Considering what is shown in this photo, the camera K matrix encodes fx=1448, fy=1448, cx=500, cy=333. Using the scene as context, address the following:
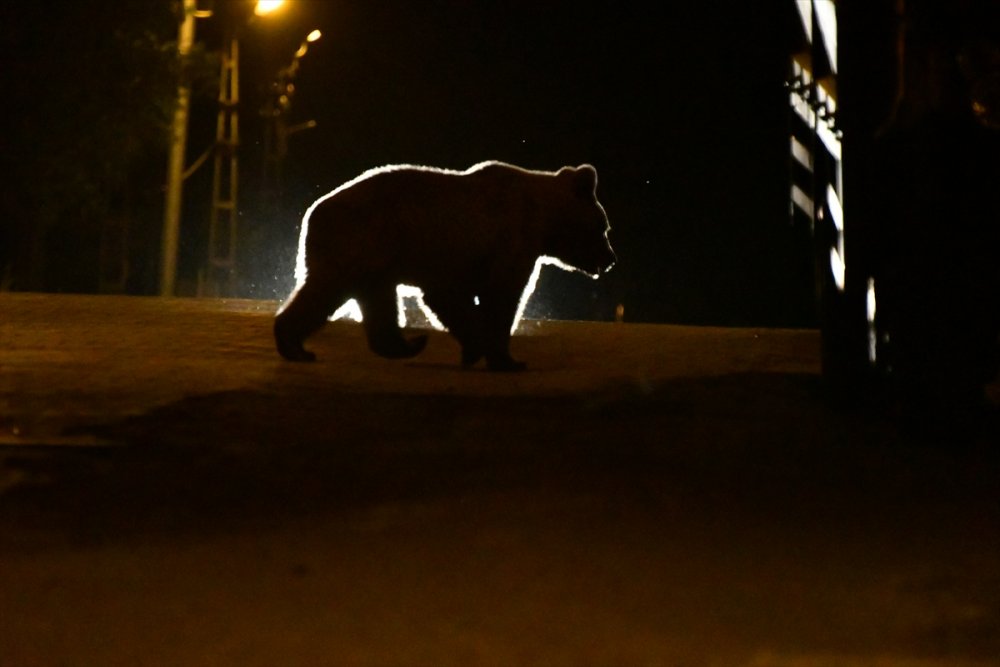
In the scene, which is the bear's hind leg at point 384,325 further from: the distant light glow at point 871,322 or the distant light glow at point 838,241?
the distant light glow at point 871,322

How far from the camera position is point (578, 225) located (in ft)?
43.6

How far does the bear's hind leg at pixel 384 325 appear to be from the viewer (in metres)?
12.5

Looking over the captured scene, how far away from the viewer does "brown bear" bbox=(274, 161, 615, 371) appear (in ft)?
39.3

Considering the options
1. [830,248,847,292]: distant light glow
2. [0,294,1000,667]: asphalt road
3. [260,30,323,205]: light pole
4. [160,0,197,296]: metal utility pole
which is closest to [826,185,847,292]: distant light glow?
[830,248,847,292]: distant light glow

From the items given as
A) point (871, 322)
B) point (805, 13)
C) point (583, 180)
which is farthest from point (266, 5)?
point (871, 322)

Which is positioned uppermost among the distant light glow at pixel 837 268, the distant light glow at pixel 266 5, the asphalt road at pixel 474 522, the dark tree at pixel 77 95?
the distant light glow at pixel 266 5

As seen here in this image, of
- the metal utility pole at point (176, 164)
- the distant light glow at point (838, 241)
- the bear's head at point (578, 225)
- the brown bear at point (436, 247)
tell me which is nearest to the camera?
the distant light glow at point (838, 241)

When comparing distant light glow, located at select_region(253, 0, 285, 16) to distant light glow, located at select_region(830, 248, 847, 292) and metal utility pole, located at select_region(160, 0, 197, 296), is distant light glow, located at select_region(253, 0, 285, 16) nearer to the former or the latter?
metal utility pole, located at select_region(160, 0, 197, 296)

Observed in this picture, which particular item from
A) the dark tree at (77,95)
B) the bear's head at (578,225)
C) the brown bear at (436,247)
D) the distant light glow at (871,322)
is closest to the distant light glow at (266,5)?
the dark tree at (77,95)

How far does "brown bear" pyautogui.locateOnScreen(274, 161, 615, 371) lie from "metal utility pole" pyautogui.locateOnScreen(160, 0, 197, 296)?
11924 millimetres

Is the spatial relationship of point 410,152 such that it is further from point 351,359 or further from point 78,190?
point 351,359

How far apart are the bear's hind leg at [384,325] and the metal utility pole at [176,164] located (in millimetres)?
11682

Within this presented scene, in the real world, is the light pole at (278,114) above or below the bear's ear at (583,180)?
above

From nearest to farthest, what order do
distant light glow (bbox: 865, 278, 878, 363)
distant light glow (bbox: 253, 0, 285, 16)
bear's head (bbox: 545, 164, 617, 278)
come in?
distant light glow (bbox: 865, 278, 878, 363) → bear's head (bbox: 545, 164, 617, 278) → distant light glow (bbox: 253, 0, 285, 16)
